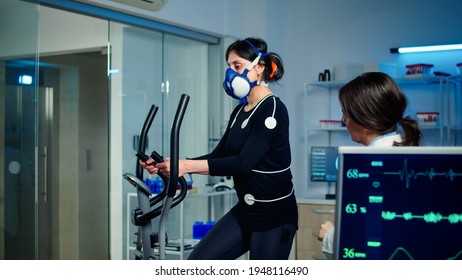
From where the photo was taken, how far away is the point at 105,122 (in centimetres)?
559

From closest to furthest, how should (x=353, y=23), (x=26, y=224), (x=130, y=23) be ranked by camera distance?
(x=26, y=224), (x=130, y=23), (x=353, y=23)

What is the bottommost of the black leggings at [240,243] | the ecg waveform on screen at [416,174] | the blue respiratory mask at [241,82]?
the black leggings at [240,243]

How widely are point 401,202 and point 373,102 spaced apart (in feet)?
1.78

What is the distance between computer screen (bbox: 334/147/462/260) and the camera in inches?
35.8

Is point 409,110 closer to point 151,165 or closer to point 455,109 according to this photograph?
point 455,109

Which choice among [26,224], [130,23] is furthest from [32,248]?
[130,23]

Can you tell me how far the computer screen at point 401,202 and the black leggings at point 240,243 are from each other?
4.07ft

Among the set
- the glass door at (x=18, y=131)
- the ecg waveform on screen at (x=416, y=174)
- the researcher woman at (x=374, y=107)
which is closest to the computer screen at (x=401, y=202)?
the ecg waveform on screen at (x=416, y=174)

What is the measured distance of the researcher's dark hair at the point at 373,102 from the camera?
1426 mm

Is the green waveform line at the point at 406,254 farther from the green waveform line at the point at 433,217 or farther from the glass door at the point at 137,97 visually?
the glass door at the point at 137,97

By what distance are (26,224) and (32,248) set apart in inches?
6.6

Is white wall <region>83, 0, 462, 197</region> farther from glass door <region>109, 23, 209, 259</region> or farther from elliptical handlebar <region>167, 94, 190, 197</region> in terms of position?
→ elliptical handlebar <region>167, 94, 190, 197</region>

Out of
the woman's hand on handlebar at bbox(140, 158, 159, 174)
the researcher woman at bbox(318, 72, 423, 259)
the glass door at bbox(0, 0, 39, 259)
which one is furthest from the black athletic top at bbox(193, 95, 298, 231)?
the glass door at bbox(0, 0, 39, 259)

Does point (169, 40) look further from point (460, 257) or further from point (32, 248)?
point (460, 257)
